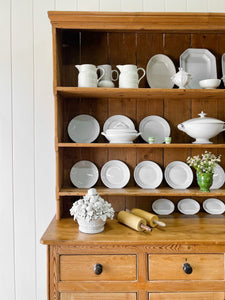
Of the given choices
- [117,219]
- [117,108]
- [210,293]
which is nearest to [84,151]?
[117,108]

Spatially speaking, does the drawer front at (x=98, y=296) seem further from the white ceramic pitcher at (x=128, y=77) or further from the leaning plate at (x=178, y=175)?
the white ceramic pitcher at (x=128, y=77)

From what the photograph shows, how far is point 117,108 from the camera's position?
1.84 metres

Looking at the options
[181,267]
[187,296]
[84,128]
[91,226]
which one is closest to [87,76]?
[84,128]

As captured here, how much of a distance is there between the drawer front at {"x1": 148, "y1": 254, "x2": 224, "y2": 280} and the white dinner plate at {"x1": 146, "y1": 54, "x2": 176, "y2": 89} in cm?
114

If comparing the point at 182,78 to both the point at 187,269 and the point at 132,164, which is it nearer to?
the point at 132,164

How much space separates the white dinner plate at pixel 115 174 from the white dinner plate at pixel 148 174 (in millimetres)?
77

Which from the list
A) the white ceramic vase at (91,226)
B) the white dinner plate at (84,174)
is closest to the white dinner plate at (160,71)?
the white dinner plate at (84,174)

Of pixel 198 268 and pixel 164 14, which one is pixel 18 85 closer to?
pixel 164 14

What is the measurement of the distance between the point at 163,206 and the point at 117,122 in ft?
2.32

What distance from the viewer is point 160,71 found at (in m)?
1.80

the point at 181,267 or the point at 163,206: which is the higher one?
the point at 163,206

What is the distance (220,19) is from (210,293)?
162cm

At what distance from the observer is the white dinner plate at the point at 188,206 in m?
1.79

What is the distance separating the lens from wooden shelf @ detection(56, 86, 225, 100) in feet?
5.13
